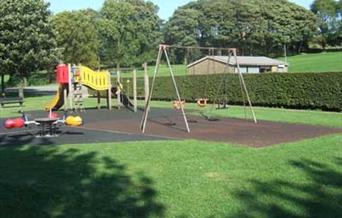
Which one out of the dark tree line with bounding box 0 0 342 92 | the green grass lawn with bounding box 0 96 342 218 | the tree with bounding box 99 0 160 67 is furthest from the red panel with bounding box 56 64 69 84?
the tree with bounding box 99 0 160 67

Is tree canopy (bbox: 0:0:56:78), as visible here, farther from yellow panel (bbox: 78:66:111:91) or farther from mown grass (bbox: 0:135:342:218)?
mown grass (bbox: 0:135:342:218)

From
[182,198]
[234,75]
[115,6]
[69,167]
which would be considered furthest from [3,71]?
[115,6]

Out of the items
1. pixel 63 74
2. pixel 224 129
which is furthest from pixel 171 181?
pixel 63 74

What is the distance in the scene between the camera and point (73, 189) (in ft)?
23.7

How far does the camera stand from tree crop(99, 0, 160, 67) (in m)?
78.9

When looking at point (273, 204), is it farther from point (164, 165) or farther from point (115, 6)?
point (115, 6)

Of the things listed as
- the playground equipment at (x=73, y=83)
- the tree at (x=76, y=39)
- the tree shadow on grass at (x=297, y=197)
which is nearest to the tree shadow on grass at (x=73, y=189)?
the tree shadow on grass at (x=297, y=197)

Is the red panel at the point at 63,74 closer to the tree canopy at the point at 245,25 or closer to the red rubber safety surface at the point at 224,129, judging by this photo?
the red rubber safety surface at the point at 224,129

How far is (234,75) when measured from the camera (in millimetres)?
27609

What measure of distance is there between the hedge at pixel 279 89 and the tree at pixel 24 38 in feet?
41.2

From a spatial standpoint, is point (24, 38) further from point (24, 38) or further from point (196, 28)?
point (196, 28)

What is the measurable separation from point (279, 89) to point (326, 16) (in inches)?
3735

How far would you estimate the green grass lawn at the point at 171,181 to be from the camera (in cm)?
632

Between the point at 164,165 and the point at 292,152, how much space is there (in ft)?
9.19
